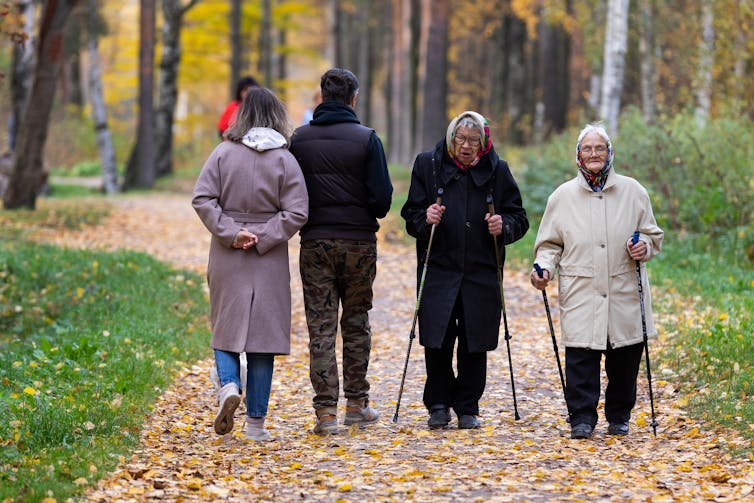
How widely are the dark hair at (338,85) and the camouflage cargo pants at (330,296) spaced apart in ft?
3.15

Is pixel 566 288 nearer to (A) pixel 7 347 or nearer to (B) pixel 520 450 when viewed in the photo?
(B) pixel 520 450

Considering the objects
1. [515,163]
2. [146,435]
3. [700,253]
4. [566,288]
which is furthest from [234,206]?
[515,163]

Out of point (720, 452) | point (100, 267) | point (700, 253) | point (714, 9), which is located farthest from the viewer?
point (714, 9)

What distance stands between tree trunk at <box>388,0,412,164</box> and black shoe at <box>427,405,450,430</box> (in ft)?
92.0

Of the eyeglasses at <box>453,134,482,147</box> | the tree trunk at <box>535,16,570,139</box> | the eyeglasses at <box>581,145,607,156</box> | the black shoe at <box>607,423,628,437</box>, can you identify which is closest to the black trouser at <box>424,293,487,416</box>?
the black shoe at <box>607,423,628,437</box>

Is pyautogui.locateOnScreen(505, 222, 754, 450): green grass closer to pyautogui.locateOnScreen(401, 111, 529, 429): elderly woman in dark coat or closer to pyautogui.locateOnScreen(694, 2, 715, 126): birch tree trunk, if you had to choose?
pyautogui.locateOnScreen(401, 111, 529, 429): elderly woman in dark coat

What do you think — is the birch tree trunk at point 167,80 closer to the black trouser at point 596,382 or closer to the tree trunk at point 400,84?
the tree trunk at point 400,84

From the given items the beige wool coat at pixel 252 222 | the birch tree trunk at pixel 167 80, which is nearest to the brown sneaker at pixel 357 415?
the beige wool coat at pixel 252 222

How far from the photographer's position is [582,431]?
22.8ft

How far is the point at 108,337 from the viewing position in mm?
9461

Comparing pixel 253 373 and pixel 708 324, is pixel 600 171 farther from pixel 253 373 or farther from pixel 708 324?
pixel 708 324

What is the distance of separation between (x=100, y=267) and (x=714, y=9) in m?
15.2

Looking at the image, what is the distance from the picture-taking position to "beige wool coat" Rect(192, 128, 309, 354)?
6840 mm

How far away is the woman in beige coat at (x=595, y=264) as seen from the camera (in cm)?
695
